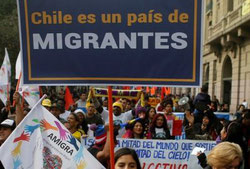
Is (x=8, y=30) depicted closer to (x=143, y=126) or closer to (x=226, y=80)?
(x=226, y=80)

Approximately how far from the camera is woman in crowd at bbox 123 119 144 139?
512cm

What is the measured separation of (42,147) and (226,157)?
1.56 m

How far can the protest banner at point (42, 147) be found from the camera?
278 centimetres

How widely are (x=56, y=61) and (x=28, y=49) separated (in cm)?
26

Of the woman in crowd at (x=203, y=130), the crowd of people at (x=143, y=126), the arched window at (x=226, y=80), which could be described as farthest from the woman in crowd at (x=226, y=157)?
the arched window at (x=226, y=80)

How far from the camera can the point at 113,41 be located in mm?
2639

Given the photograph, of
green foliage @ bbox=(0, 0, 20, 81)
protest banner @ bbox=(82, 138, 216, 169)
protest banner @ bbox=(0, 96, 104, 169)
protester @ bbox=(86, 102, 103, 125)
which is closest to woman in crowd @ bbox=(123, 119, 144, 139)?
protest banner @ bbox=(82, 138, 216, 169)

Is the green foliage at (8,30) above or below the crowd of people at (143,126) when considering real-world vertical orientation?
above

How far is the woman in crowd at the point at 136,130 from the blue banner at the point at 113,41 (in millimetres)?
2570

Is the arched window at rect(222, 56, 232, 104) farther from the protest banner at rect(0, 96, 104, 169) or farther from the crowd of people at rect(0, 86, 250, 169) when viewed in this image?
the protest banner at rect(0, 96, 104, 169)

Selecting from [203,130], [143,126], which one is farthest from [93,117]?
[203,130]

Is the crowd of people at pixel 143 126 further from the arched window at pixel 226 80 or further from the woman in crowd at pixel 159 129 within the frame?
the arched window at pixel 226 80

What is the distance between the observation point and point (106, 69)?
2.68 metres

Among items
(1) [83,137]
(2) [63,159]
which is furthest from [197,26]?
(1) [83,137]
